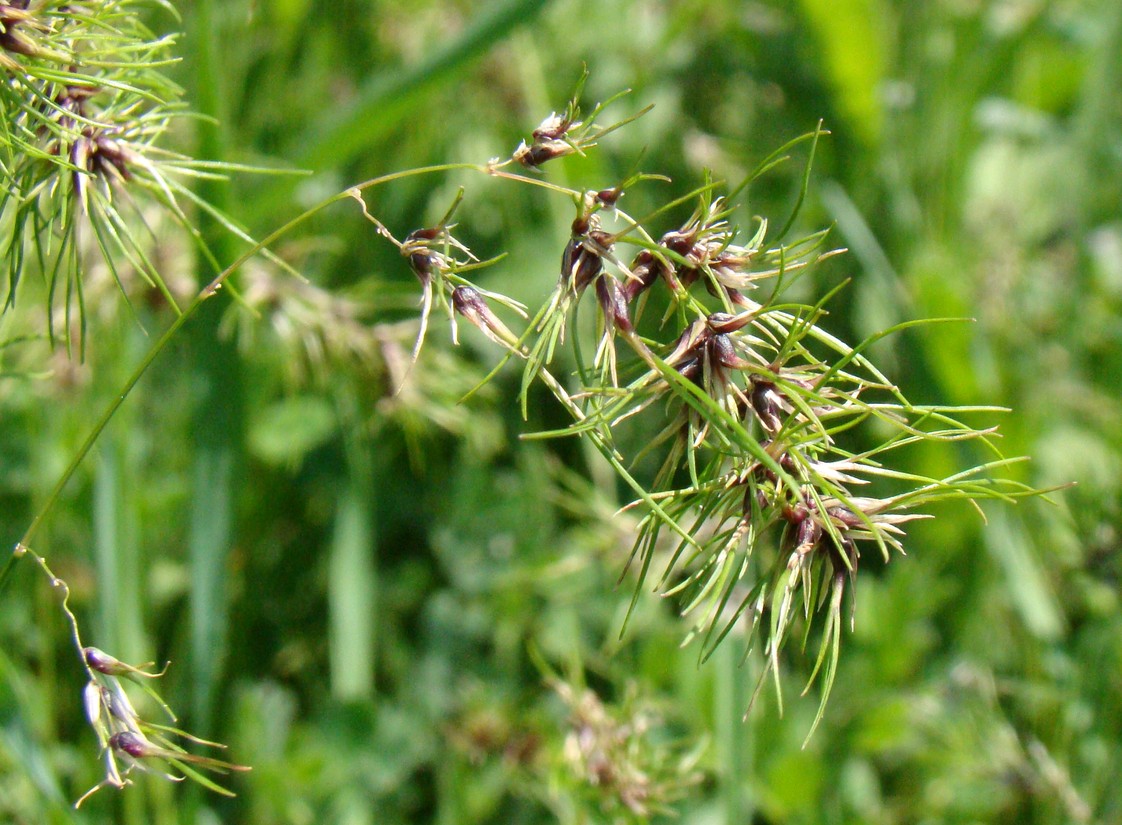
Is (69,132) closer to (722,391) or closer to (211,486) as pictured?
(722,391)

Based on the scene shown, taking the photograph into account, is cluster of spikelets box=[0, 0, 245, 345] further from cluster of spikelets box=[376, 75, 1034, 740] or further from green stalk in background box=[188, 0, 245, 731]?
green stalk in background box=[188, 0, 245, 731]

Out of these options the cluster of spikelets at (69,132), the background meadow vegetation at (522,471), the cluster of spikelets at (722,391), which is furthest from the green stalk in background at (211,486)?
the cluster of spikelets at (722,391)

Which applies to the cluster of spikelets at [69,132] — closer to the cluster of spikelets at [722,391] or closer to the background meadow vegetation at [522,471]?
the cluster of spikelets at [722,391]

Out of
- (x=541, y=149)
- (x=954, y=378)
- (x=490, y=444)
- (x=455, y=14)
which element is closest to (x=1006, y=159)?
(x=954, y=378)

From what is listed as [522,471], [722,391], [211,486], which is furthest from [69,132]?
[522,471]

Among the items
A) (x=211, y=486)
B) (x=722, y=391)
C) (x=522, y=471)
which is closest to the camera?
(x=722, y=391)

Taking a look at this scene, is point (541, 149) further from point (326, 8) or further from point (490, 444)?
point (326, 8)

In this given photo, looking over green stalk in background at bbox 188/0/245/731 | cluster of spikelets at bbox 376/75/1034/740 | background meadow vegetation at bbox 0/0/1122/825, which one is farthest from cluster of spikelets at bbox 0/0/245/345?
green stalk in background at bbox 188/0/245/731

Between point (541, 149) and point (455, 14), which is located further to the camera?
point (455, 14)
